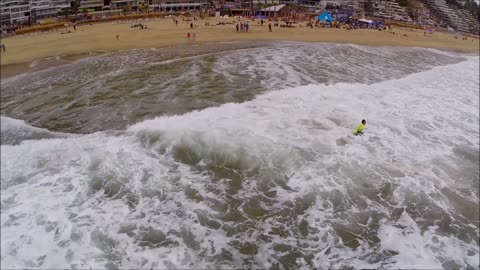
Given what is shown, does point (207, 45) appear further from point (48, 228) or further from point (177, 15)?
point (48, 228)

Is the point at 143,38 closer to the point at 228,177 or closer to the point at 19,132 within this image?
the point at 19,132

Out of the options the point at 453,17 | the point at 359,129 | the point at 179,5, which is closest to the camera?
the point at 359,129

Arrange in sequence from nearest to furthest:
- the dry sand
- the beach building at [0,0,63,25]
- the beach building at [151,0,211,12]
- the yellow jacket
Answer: the beach building at [0,0,63,25] < the dry sand < the yellow jacket < the beach building at [151,0,211,12]

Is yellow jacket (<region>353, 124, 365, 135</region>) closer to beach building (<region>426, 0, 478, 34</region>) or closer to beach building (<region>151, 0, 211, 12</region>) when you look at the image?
beach building (<region>151, 0, 211, 12</region>)

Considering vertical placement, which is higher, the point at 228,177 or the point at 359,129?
the point at 359,129

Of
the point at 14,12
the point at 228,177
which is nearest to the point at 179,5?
the point at 14,12

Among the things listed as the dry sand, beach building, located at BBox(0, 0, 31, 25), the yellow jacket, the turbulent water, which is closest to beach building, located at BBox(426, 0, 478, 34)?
the dry sand

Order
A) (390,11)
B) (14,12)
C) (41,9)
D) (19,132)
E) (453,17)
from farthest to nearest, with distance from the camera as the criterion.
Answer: (453,17)
(390,11)
(19,132)
(41,9)
(14,12)
